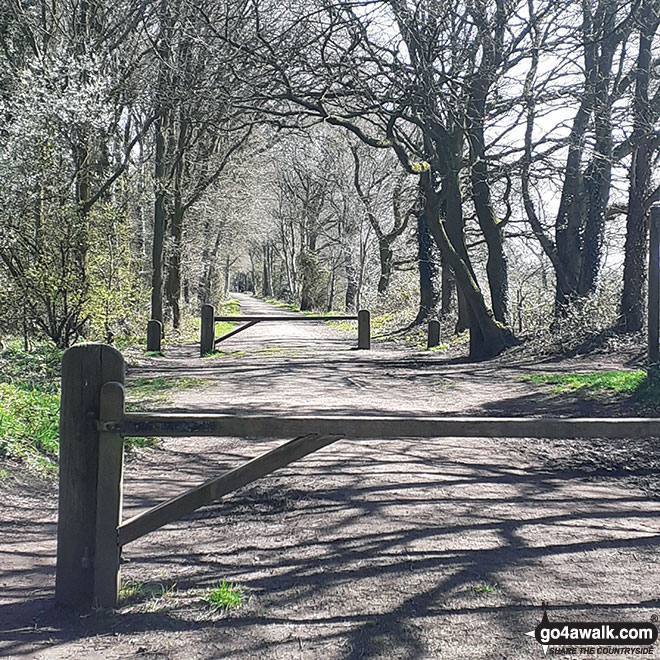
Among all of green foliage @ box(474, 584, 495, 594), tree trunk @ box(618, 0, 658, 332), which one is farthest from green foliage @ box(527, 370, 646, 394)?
green foliage @ box(474, 584, 495, 594)

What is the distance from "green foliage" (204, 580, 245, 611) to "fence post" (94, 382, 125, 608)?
58cm

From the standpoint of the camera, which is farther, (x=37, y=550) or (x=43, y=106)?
(x=43, y=106)

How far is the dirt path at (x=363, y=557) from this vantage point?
3.78m

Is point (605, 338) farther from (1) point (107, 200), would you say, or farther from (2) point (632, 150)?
(1) point (107, 200)

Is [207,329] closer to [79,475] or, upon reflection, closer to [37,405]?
[37,405]

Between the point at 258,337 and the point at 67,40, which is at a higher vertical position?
the point at 67,40

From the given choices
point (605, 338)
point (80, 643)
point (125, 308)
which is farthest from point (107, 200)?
point (80, 643)

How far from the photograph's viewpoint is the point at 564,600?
4.12 metres

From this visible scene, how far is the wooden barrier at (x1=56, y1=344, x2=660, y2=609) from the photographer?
159 inches

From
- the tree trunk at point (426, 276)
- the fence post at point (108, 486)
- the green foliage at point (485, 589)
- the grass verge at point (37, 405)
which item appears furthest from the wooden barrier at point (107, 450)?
the tree trunk at point (426, 276)

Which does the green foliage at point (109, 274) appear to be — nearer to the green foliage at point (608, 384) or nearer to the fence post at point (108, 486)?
the green foliage at point (608, 384)

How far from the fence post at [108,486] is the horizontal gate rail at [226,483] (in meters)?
0.14

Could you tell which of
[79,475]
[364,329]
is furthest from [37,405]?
[364,329]

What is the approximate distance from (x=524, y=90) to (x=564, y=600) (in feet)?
44.4
